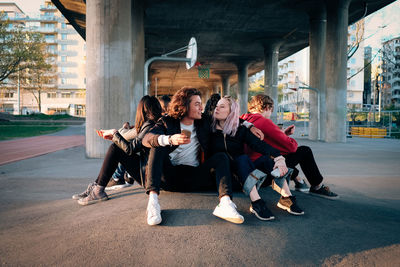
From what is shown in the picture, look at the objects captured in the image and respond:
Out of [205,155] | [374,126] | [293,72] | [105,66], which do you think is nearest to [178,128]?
[205,155]

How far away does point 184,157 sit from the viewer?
3.76 meters

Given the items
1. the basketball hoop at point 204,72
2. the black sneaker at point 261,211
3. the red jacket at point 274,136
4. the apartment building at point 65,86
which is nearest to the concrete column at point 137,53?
the red jacket at point 274,136

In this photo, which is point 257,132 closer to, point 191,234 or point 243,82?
point 191,234

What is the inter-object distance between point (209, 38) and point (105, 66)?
17.6 metres

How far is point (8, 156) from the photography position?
9.95m

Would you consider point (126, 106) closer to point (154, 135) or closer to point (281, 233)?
point (154, 135)

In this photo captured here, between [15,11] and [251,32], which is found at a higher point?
[15,11]

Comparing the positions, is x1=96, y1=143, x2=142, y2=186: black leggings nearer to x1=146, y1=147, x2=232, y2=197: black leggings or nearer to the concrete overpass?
x1=146, y1=147, x2=232, y2=197: black leggings

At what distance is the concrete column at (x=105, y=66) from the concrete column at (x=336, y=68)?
39.8 ft

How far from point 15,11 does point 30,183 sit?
4028 inches

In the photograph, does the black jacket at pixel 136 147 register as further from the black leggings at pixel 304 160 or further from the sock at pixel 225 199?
the black leggings at pixel 304 160

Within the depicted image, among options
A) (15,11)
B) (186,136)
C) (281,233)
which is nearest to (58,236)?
(186,136)

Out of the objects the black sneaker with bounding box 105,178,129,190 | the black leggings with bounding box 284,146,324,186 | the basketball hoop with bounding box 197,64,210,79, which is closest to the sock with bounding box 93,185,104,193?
the black sneaker with bounding box 105,178,129,190

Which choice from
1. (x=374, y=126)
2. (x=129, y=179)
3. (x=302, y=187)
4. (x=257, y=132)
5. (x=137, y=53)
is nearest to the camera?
(x=257, y=132)
